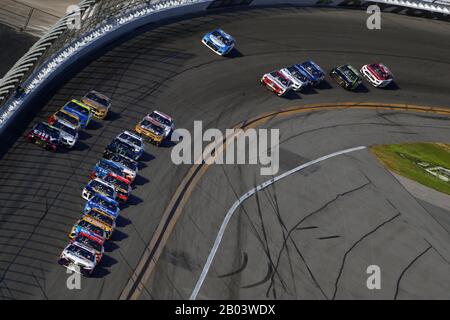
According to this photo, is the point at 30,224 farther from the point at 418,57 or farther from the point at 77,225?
the point at 418,57

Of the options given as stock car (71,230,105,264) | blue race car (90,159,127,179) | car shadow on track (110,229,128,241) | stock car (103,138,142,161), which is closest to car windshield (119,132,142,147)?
stock car (103,138,142,161)

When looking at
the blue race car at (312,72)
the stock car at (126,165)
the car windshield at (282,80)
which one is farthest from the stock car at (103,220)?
the blue race car at (312,72)

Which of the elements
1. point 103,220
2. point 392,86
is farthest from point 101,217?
point 392,86

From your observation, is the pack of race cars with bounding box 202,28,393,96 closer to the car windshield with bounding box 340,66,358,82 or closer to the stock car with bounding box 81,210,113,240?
the car windshield with bounding box 340,66,358,82

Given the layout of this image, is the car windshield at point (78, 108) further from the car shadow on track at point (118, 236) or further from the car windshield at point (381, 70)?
the car windshield at point (381, 70)

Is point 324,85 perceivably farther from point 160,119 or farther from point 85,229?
point 85,229
